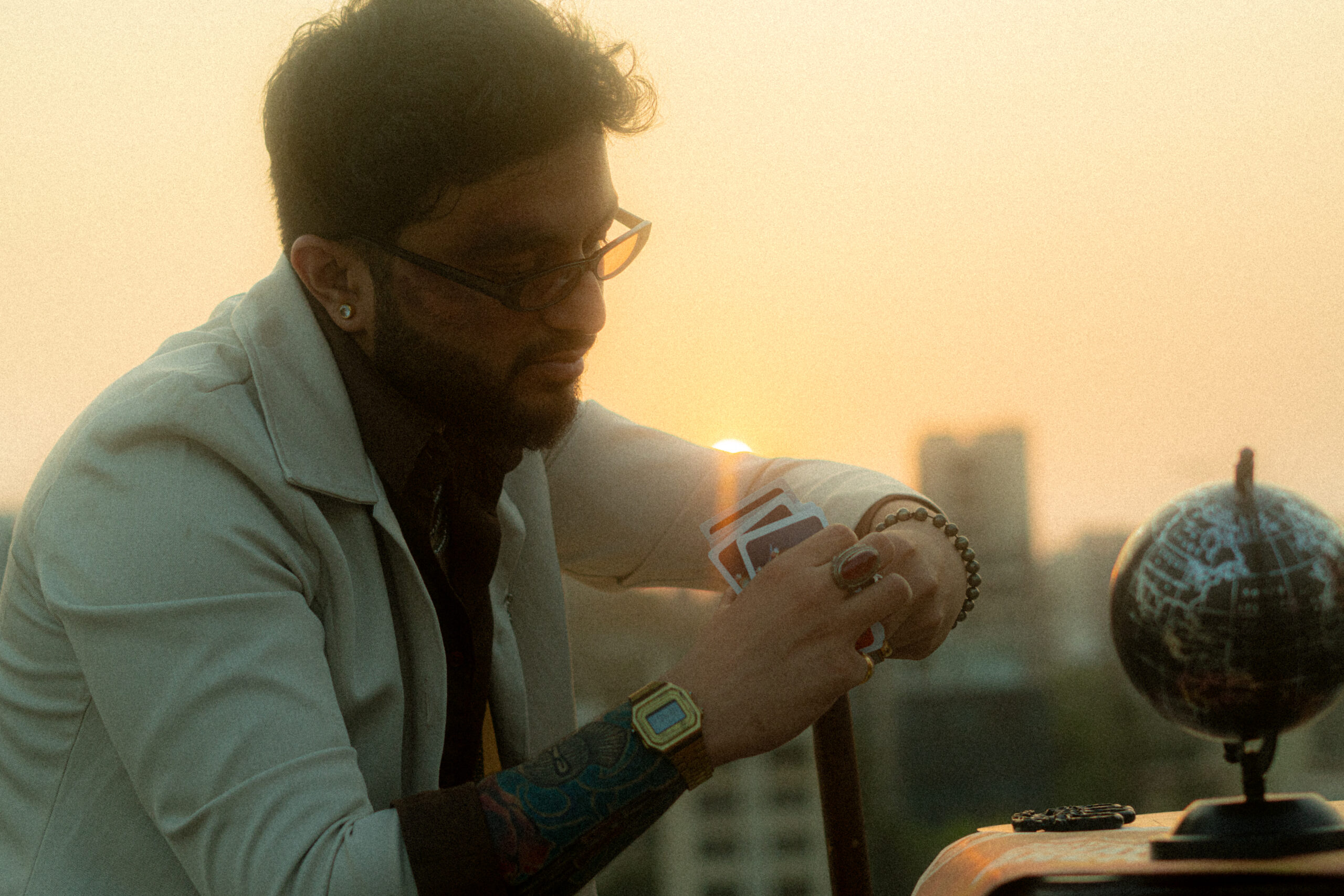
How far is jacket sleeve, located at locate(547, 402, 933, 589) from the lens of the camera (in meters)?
2.34

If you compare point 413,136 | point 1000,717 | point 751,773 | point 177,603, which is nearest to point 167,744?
point 177,603

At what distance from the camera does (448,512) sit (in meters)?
2.03

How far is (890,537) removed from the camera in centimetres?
169

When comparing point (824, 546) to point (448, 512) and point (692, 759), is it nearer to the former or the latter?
point (692, 759)

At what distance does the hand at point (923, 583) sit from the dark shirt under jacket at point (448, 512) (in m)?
0.62

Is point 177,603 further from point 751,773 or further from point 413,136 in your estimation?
point 751,773

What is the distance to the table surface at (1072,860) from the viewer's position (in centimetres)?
118

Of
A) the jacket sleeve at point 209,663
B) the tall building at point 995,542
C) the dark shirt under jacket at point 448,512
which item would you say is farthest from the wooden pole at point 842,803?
the tall building at point 995,542

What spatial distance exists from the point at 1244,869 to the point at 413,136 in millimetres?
1408

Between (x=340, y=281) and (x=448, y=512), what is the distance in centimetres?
39

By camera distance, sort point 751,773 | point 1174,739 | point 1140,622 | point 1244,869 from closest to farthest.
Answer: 1. point 1244,869
2. point 1140,622
3. point 751,773
4. point 1174,739

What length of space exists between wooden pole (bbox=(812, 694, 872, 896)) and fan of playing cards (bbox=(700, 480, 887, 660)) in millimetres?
168

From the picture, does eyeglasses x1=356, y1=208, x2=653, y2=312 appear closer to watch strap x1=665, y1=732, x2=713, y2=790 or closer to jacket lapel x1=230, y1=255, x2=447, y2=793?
jacket lapel x1=230, y1=255, x2=447, y2=793

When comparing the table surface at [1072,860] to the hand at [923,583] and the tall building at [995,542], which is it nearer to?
the hand at [923,583]
